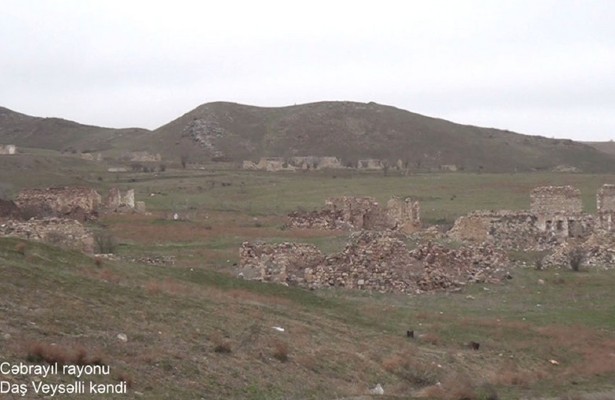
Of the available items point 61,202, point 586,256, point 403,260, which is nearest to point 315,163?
point 61,202

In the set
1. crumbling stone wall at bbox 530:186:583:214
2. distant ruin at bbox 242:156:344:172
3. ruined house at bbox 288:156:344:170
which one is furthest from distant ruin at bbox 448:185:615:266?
ruined house at bbox 288:156:344:170

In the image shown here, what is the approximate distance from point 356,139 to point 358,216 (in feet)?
362

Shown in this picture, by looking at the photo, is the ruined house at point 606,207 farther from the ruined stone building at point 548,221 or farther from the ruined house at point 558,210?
the ruined house at point 558,210

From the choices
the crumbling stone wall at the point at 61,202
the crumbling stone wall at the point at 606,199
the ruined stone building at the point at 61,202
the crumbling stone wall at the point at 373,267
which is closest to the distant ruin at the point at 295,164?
the ruined stone building at the point at 61,202

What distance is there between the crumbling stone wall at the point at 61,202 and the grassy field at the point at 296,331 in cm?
1220

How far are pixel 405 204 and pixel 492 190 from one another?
33022 mm

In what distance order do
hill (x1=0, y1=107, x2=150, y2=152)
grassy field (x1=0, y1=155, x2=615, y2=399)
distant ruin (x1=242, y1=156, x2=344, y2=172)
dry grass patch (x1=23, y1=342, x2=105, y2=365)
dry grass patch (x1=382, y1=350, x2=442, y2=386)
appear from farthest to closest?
hill (x1=0, y1=107, x2=150, y2=152) → distant ruin (x1=242, y1=156, x2=344, y2=172) → dry grass patch (x1=382, y1=350, x2=442, y2=386) → grassy field (x1=0, y1=155, x2=615, y2=399) → dry grass patch (x1=23, y1=342, x2=105, y2=365)

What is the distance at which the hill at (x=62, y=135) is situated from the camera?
566 feet

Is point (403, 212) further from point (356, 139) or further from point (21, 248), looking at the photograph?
point (356, 139)

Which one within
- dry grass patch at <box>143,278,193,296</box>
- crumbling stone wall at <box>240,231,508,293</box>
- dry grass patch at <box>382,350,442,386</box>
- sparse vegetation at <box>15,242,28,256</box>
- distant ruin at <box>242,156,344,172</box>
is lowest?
dry grass patch at <box>382,350,442,386</box>

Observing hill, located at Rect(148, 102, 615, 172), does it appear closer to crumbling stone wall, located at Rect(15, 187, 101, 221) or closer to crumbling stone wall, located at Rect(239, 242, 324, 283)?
crumbling stone wall, located at Rect(15, 187, 101, 221)

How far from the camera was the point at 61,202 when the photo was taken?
4216cm

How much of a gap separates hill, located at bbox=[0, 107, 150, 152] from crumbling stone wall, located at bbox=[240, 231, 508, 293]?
141 m

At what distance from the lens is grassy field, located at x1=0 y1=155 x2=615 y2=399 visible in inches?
466
